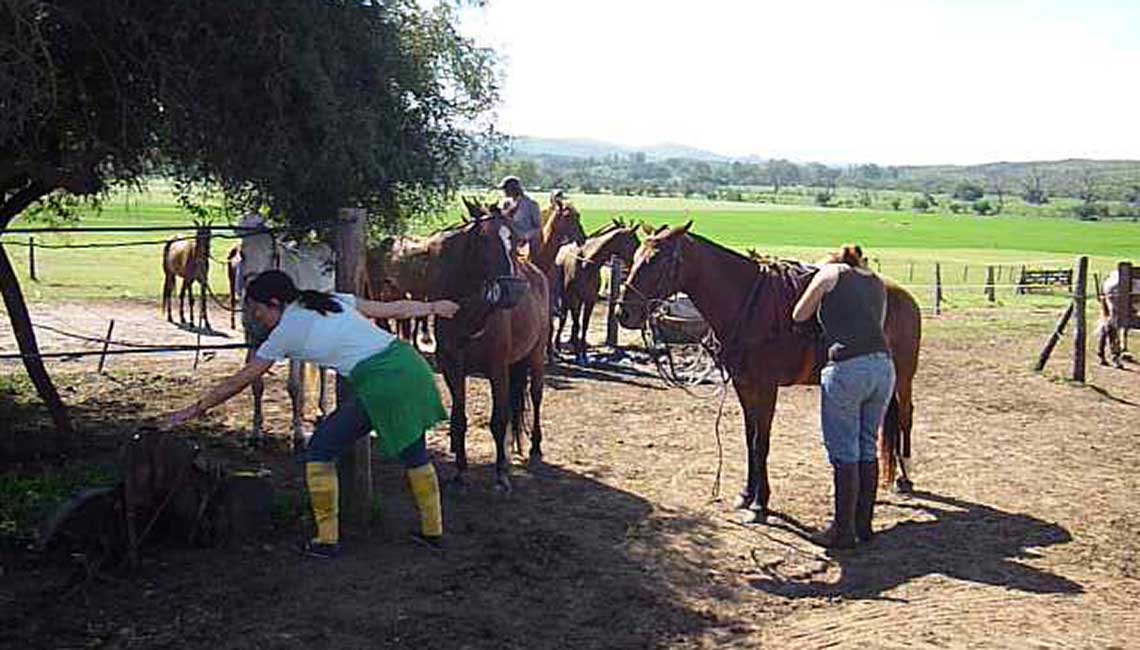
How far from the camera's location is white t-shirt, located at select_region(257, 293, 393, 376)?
6.21m

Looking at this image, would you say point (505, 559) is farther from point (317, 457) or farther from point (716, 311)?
point (716, 311)

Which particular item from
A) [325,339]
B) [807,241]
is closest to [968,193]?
[807,241]

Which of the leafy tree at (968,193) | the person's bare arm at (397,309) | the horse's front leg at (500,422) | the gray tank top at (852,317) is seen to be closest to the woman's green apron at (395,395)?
the person's bare arm at (397,309)

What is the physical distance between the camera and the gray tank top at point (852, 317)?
24.3 ft

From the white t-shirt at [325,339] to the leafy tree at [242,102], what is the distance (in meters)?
1.58

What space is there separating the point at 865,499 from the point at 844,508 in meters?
0.31

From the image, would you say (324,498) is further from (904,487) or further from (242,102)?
(904,487)

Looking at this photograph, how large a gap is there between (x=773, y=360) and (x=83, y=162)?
16.2ft

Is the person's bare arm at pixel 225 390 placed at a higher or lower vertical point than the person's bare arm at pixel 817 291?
lower

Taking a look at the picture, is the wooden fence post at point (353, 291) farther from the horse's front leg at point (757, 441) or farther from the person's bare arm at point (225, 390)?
the horse's front leg at point (757, 441)

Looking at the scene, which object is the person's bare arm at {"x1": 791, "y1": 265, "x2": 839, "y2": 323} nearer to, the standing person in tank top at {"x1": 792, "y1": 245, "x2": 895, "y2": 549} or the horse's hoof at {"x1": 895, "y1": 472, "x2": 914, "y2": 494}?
the standing person in tank top at {"x1": 792, "y1": 245, "x2": 895, "y2": 549}

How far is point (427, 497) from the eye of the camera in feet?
22.8

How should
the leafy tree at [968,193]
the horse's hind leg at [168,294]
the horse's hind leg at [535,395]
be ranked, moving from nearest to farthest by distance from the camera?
1. the horse's hind leg at [535,395]
2. the horse's hind leg at [168,294]
3. the leafy tree at [968,193]

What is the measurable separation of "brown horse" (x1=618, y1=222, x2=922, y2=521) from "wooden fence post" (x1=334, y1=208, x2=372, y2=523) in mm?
2030
